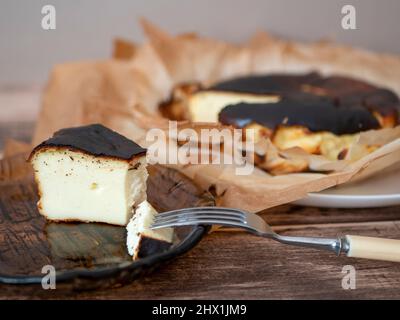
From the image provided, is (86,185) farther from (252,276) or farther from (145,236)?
(252,276)

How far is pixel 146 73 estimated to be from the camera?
187 centimetres

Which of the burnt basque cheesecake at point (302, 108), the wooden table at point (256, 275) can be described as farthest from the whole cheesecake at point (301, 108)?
the wooden table at point (256, 275)

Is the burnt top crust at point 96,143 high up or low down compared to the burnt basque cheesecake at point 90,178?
up

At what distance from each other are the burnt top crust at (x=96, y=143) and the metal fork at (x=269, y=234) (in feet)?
0.46

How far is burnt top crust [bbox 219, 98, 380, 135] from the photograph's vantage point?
1443mm

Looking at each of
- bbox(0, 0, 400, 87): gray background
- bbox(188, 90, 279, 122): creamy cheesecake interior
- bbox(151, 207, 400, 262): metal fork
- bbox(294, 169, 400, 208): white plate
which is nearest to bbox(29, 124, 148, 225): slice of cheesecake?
bbox(151, 207, 400, 262): metal fork

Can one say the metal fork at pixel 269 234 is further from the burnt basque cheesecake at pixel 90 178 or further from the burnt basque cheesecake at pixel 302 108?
the burnt basque cheesecake at pixel 302 108

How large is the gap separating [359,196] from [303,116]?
0.94 ft

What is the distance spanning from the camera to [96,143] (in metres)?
1.14

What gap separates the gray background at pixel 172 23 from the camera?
80.2 inches

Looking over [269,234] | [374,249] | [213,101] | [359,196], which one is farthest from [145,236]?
[213,101]

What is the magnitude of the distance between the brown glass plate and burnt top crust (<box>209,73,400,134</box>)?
31 cm

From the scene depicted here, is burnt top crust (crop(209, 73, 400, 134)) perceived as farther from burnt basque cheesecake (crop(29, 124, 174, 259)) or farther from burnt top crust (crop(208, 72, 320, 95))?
burnt basque cheesecake (crop(29, 124, 174, 259))
